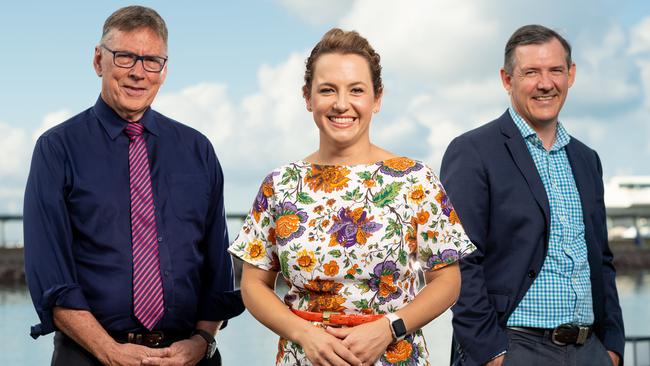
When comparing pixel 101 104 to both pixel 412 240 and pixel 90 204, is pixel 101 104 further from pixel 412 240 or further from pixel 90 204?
pixel 412 240

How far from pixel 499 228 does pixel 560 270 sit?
0.30 meters

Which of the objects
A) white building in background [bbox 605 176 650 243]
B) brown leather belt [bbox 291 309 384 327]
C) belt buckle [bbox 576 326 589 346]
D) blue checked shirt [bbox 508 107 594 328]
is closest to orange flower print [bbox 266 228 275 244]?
brown leather belt [bbox 291 309 384 327]

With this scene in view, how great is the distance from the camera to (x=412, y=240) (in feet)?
8.88

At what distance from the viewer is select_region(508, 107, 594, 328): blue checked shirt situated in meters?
3.55

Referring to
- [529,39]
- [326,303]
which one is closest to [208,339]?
[326,303]

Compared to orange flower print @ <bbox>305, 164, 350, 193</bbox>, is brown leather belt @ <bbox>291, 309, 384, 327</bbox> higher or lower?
lower

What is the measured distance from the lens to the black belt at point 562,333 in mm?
3562

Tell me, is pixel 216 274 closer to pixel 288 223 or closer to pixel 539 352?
pixel 288 223

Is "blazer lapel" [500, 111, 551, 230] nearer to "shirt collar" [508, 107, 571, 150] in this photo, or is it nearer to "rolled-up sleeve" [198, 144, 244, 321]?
"shirt collar" [508, 107, 571, 150]

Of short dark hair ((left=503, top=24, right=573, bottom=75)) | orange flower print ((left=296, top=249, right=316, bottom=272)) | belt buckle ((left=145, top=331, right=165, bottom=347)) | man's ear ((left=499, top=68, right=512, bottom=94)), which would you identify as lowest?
belt buckle ((left=145, top=331, right=165, bottom=347))

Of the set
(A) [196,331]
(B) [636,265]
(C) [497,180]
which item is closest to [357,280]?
(A) [196,331]

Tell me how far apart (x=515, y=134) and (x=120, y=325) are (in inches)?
72.0

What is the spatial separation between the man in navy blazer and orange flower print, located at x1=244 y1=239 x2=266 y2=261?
1.06 m

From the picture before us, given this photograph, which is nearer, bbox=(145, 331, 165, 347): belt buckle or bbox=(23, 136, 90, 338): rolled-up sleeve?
bbox=(23, 136, 90, 338): rolled-up sleeve
